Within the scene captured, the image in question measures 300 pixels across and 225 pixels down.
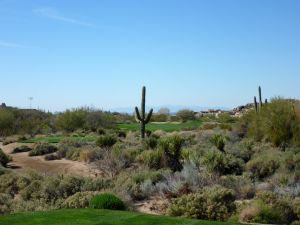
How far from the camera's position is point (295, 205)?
621 inches

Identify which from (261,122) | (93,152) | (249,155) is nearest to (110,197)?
(249,155)

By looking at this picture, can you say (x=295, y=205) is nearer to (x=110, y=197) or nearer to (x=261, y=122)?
(x=110, y=197)

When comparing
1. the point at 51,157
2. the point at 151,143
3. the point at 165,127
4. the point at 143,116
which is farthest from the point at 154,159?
the point at 165,127

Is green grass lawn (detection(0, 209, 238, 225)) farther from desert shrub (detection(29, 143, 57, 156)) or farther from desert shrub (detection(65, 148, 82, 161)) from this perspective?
desert shrub (detection(29, 143, 57, 156))

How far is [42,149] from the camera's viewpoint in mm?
36375

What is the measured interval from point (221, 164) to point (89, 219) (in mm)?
12556

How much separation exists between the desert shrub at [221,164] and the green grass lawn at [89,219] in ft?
35.2

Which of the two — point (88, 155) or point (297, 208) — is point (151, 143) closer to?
point (88, 155)

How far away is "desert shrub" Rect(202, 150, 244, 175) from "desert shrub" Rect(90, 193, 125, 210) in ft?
27.0

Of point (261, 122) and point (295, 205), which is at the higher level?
point (261, 122)

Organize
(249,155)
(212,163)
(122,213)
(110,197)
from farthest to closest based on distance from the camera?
(249,155)
(212,163)
(110,197)
(122,213)

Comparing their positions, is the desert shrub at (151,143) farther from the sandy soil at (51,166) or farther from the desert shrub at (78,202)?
the desert shrub at (78,202)

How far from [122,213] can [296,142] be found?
2055 cm

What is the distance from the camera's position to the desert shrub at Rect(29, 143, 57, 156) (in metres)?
36.1
